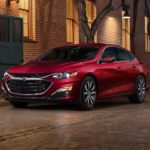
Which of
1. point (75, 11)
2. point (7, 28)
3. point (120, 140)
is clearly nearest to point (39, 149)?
point (120, 140)

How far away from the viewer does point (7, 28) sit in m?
17.8

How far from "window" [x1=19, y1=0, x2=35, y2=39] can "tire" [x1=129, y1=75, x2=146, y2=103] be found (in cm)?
528

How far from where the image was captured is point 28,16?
1970cm

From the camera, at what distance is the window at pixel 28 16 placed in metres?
19.5

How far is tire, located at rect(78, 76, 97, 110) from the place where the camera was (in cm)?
1305

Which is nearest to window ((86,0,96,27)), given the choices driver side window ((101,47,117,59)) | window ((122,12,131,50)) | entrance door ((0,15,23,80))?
window ((122,12,131,50))

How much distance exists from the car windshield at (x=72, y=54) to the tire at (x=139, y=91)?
185 cm

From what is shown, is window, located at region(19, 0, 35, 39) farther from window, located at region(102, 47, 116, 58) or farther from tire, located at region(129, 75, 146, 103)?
window, located at region(102, 47, 116, 58)

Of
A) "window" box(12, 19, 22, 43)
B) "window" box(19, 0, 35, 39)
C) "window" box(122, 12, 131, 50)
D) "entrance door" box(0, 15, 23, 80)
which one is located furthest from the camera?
"window" box(122, 12, 131, 50)

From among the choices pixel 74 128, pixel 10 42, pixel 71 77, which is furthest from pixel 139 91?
pixel 74 128

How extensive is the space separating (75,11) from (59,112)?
10218mm

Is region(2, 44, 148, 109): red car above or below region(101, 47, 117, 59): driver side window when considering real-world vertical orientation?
below

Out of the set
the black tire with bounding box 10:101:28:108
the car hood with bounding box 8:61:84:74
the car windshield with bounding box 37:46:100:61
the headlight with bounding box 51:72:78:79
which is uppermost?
the car windshield with bounding box 37:46:100:61

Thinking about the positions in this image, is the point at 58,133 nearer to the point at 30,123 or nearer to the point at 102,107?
the point at 30,123
